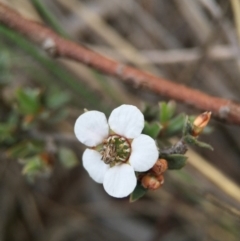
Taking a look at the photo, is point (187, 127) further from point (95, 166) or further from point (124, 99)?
point (124, 99)

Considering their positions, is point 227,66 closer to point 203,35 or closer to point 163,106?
point 203,35

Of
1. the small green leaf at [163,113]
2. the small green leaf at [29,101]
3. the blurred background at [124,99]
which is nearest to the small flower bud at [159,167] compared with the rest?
the small green leaf at [163,113]

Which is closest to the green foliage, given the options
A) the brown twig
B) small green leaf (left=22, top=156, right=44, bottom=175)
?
small green leaf (left=22, top=156, right=44, bottom=175)

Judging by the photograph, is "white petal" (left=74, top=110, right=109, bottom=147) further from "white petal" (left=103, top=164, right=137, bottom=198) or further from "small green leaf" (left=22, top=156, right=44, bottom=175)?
"small green leaf" (left=22, top=156, right=44, bottom=175)

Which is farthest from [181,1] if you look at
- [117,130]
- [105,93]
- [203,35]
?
[117,130]

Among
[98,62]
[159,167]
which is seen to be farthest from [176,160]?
[98,62]

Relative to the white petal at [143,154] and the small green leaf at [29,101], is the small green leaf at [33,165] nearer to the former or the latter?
the small green leaf at [29,101]
